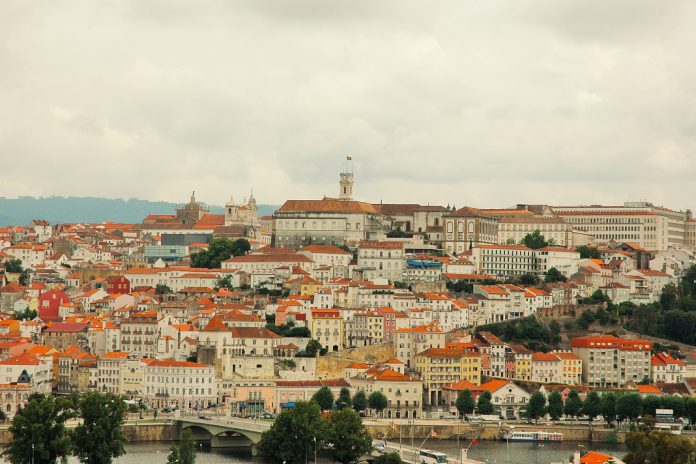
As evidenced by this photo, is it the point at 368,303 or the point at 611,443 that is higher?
the point at 368,303

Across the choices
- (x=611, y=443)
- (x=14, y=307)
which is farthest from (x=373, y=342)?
(x=14, y=307)

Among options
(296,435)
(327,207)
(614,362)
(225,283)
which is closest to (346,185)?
(327,207)

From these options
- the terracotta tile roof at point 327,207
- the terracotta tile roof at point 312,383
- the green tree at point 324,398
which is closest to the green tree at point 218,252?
the terracotta tile roof at point 327,207

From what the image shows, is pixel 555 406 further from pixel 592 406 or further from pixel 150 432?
pixel 150 432

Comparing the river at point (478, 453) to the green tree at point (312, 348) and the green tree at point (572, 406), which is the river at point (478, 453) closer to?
the green tree at point (572, 406)

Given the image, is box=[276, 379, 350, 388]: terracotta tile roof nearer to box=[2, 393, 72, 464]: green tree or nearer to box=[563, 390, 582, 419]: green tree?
box=[563, 390, 582, 419]: green tree

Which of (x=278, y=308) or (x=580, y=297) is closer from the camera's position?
(x=278, y=308)

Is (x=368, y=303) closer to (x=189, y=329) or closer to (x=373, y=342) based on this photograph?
(x=373, y=342)
